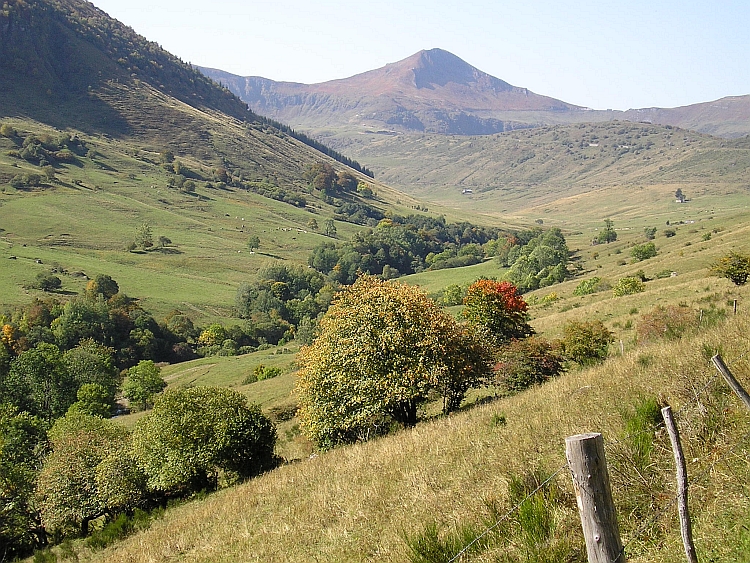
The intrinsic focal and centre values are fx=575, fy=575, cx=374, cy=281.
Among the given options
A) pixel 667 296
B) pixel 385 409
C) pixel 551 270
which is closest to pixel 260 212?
pixel 551 270

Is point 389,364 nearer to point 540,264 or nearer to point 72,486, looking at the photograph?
point 72,486

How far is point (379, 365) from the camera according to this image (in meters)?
23.5

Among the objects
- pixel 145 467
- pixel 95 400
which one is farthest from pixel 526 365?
pixel 95 400

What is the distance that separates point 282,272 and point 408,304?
10986 centimetres

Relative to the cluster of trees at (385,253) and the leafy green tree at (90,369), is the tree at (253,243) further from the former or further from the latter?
the leafy green tree at (90,369)

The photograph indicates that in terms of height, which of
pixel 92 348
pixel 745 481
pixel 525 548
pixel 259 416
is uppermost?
pixel 745 481

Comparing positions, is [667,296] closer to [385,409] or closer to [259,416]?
[385,409]

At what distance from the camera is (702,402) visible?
7.13 metres

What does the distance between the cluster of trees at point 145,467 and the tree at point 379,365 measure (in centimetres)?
305

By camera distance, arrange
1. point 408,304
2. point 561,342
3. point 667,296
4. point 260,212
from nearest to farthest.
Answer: point 408,304
point 561,342
point 667,296
point 260,212

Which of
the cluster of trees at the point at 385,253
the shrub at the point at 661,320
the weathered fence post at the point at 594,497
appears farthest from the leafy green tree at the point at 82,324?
the weathered fence post at the point at 594,497

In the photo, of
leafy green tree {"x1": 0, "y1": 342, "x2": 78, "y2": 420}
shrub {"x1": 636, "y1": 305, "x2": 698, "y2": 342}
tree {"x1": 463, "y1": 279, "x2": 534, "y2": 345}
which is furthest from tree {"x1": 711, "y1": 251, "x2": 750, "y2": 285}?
leafy green tree {"x1": 0, "y1": 342, "x2": 78, "y2": 420}

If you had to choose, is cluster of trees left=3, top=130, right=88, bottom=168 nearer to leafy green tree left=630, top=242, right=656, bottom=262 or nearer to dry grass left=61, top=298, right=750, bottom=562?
leafy green tree left=630, top=242, right=656, bottom=262

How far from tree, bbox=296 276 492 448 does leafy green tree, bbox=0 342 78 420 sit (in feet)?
169
